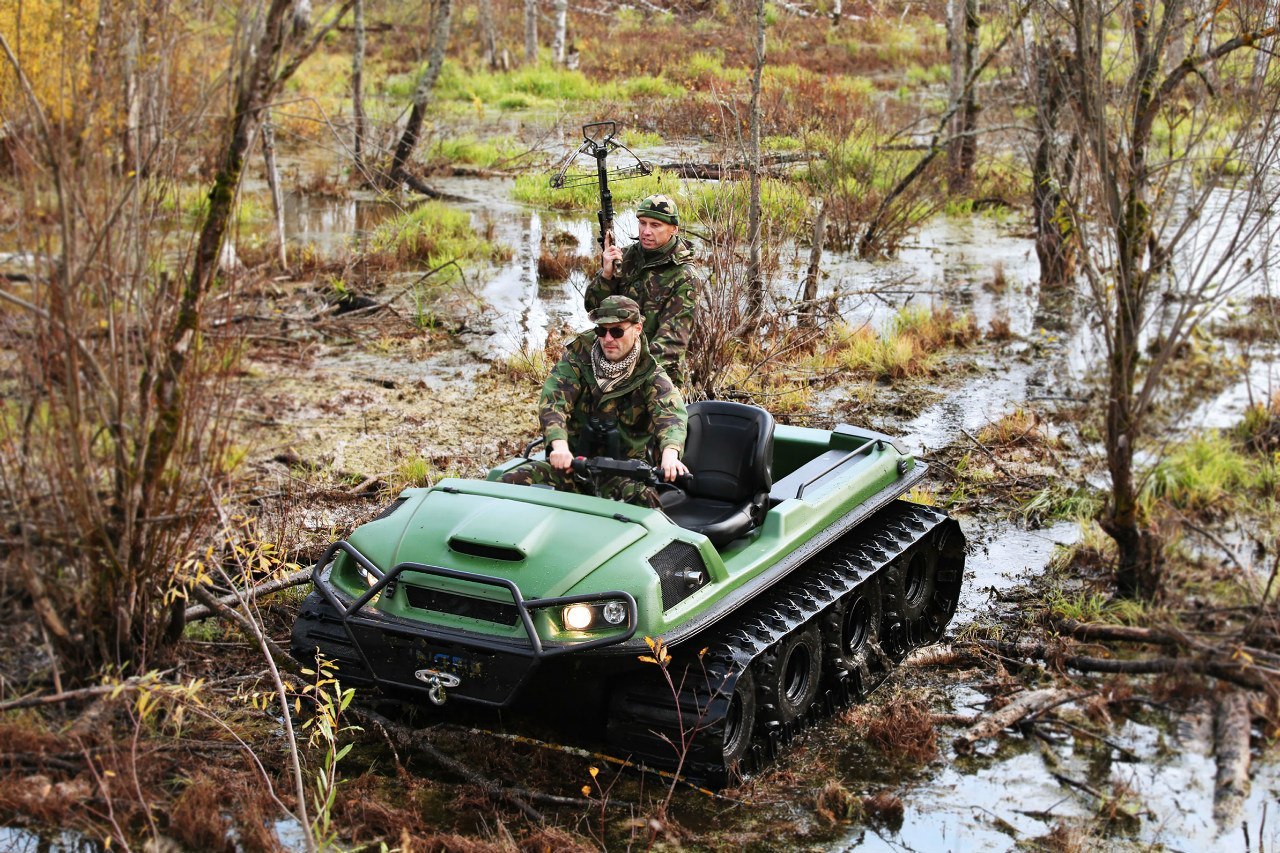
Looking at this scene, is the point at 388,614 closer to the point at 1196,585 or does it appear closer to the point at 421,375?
the point at 1196,585

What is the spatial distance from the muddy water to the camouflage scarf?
1809 mm

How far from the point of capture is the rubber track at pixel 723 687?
19.0ft

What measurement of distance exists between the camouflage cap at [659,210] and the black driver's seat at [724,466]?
1937 mm

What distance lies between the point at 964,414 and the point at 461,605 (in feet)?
21.3

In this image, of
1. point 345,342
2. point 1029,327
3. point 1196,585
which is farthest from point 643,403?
point 1029,327

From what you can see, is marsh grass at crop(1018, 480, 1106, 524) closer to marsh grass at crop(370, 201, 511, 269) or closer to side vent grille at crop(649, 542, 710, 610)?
side vent grille at crop(649, 542, 710, 610)

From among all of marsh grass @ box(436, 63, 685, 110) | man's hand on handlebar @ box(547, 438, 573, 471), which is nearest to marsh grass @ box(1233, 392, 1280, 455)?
man's hand on handlebar @ box(547, 438, 573, 471)

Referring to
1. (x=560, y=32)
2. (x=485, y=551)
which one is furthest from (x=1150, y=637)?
(x=560, y=32)

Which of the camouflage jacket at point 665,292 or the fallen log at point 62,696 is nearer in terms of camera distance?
the fallen log at point 62,696

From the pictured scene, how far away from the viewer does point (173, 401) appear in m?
6.05

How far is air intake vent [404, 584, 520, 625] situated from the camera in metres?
5.73

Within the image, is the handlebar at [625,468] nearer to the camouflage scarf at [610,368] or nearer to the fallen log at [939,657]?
the camouflage scarf at [610,368]

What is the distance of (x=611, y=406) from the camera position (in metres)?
6.95

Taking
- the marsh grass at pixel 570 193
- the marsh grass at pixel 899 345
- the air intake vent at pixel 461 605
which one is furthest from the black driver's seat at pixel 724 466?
the marsh grass at pixel 570 193
